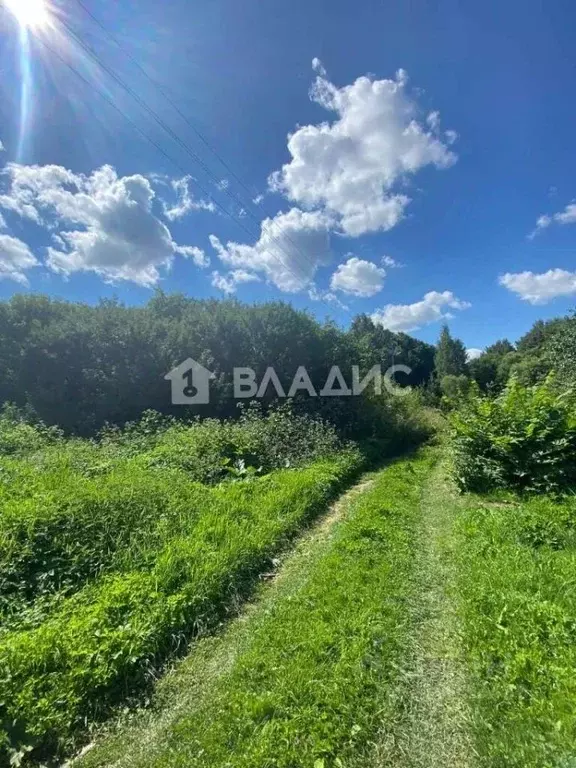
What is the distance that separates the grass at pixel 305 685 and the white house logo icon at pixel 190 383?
Result: 960cm

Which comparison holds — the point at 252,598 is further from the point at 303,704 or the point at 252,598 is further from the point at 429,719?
the point at 429,719

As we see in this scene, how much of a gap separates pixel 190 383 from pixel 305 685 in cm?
1154

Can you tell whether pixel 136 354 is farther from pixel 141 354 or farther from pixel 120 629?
pixel 120 629

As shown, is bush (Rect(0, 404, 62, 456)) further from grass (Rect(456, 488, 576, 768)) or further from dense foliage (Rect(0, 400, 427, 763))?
grass (Rect(456, 488, 576, 768))

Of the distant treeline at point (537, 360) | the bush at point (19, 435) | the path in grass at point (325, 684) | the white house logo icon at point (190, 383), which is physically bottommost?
the path in grass at point (325, 684)

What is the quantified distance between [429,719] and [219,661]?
1.63 meters

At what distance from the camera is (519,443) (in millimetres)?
7074

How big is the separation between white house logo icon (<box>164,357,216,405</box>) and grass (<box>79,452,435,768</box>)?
9596 mm

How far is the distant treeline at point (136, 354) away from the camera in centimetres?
1312

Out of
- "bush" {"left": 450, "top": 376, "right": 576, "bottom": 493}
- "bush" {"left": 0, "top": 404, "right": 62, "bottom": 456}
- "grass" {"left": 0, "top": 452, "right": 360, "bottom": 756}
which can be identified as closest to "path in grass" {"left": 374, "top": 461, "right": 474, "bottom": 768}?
"grass" {"left": 0, "top": 452, "right": 360, "bottom": 756}

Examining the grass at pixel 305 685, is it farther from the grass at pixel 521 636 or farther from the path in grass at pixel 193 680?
the grass at pixel 521 636

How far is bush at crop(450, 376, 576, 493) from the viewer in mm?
6852

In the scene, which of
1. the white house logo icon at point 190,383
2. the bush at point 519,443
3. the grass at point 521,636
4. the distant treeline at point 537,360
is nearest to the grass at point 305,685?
the grass at point 521,636

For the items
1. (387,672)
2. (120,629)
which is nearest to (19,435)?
(120,629)
